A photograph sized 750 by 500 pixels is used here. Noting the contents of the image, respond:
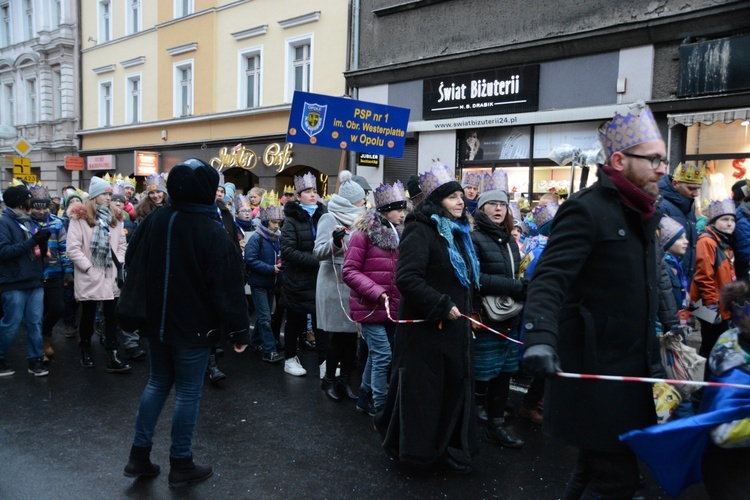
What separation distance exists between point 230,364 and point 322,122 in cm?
415

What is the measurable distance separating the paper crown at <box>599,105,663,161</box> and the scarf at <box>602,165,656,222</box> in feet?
0.39

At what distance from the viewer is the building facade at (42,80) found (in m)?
28.1

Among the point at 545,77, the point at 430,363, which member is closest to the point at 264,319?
the point at 430,363

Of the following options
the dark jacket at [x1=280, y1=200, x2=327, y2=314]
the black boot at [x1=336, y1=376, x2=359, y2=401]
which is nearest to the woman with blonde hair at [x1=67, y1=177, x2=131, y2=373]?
the dark jacket at [x1=280, y1=200, x2=327, y2=314]

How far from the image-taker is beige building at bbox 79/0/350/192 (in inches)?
707

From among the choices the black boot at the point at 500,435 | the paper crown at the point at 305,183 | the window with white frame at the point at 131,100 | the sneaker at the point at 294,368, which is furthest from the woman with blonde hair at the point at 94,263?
the window with white frame at the point at 131,100

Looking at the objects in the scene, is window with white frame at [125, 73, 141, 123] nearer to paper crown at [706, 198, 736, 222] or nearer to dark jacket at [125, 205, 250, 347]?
dark jacket at [125, 205, 250, 347]

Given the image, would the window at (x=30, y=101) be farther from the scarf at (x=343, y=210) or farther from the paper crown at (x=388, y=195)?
the paper crown at (x=388, y=195)

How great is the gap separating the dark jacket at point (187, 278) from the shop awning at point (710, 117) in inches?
370

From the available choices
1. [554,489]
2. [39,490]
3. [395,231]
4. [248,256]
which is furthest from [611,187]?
[248,256]

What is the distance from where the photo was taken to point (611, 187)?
8.74 feet

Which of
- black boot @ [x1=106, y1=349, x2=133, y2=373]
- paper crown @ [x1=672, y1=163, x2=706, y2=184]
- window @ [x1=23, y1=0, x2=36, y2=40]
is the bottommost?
black boot @ [x1=106, y1=349, x2=133, y2=373]

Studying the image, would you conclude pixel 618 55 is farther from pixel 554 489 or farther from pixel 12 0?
pixel 12 0

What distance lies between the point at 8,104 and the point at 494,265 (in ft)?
117
